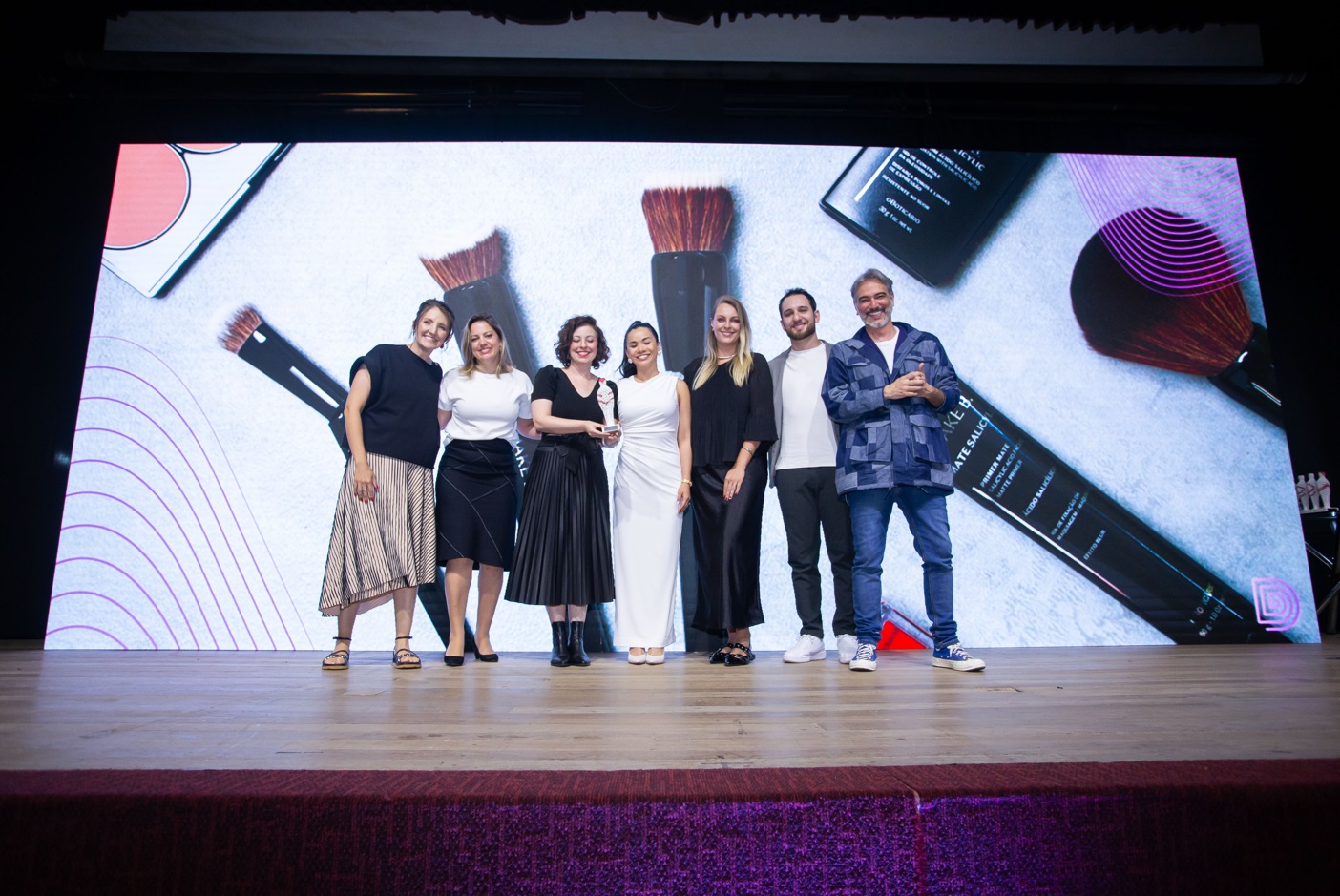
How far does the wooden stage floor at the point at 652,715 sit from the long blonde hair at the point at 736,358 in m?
1.04

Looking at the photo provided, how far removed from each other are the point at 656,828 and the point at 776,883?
0.45 feet

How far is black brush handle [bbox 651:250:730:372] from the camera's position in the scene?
3.72 meters

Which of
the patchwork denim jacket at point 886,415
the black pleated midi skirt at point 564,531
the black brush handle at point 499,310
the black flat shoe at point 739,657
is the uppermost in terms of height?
the black brush handle at point 499,310

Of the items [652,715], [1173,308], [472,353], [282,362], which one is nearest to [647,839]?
[652,715]

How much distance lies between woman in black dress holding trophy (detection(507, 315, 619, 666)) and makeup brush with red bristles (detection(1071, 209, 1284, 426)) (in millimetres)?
2526

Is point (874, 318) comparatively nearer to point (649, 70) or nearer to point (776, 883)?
point (649, 70)

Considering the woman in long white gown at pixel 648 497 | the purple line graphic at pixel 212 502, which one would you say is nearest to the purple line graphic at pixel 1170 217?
the woman in long white gown at pixel 648 497

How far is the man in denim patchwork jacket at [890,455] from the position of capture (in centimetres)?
262

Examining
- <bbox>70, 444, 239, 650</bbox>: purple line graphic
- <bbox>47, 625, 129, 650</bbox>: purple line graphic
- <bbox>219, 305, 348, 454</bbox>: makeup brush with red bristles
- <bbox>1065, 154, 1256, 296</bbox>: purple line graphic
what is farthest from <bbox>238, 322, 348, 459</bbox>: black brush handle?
<bbox>1065, 154, 1256, 296</bbox>: purple line graphic

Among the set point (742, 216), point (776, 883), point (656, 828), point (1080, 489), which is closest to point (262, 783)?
point (656, 828)

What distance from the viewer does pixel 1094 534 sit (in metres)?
3.71

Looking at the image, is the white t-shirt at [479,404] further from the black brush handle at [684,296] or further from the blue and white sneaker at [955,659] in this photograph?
the blue and white sneaker at [955,659]

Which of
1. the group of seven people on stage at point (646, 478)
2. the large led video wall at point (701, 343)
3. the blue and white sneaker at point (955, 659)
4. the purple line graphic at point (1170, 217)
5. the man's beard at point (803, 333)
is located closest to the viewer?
the blue and white sneaker at point (955, 659)

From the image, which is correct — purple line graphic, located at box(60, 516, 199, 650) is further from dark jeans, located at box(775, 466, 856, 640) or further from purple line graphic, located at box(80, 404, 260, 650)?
dark jeans, located at box(775, 466, 856, 640)
